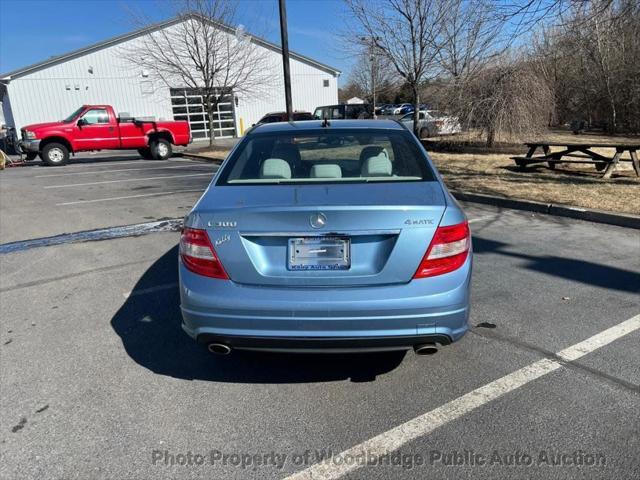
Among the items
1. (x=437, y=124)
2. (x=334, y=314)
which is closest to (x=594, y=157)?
(x=437, y=124)

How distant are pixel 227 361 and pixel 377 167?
5.56ft

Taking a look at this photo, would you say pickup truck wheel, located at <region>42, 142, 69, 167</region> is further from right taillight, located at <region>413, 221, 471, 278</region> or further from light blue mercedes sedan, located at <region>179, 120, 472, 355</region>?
right taillight, located at <region>413, 221, 471, 278</region>

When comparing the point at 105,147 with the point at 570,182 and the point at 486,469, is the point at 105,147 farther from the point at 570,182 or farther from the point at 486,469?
the point at 486,469

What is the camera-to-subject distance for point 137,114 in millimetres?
29750

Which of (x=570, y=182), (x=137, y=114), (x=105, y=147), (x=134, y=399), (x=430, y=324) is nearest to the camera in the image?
(x=430, y=324)

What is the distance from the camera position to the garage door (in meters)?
30.4

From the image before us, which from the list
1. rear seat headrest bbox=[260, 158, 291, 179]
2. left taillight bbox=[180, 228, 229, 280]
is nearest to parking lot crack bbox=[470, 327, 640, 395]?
rear seat headrest bbox=[260, 158, 291, 179]

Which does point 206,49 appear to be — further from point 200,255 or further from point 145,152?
point 200,255

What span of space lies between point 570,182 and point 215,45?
17.1 m

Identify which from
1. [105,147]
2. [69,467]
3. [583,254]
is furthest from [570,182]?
[105,147]

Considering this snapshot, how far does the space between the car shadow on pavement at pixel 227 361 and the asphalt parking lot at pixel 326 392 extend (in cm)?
1

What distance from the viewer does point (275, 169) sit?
11.3 feet

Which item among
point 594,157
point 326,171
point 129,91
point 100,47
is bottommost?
point 594,157

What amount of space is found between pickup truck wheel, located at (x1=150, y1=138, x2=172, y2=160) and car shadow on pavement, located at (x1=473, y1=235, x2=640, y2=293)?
16.6m
